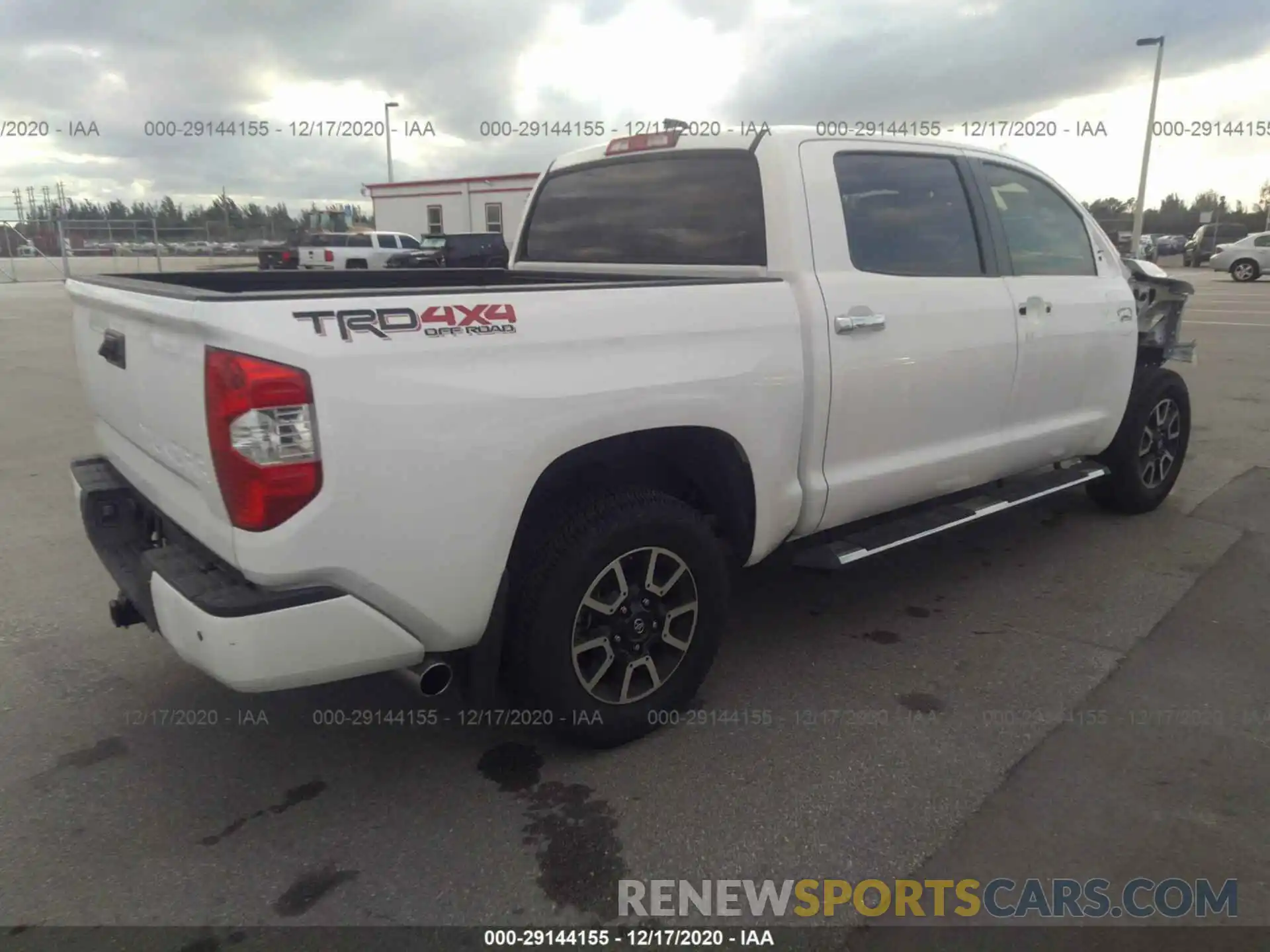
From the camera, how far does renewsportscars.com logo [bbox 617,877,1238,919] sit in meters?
2.37

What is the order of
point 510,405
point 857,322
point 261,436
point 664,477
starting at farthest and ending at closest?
point 857,322, point 664,477, point 510,405, point 261,436

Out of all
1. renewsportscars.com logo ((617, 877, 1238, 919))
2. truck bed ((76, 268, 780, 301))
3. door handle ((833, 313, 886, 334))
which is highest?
truck bed ((76, 268, 780, 301))

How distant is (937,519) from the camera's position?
3941mm

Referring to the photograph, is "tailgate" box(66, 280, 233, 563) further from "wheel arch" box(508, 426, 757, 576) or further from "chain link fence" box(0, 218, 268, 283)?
"chain link fence" box(0, 218, 268, 283)

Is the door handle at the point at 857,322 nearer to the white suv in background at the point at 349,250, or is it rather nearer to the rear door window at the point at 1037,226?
the rear door window at the point at 1037,226

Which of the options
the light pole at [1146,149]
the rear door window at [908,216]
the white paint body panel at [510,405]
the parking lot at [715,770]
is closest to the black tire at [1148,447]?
the parking lot at [715,770]

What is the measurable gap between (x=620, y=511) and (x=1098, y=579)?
285 cm

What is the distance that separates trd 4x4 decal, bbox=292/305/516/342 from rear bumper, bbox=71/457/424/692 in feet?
2.15

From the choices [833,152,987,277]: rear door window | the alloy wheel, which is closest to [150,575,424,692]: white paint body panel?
the alloy wheel

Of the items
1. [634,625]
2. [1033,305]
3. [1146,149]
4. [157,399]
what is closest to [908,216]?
[1033,305]

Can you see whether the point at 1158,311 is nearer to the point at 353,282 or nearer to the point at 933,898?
the point at 933,898

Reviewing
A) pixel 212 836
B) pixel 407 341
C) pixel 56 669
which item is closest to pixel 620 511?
pixel 407 341

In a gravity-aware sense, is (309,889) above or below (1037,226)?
below

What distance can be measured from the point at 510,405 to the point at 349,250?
28279 mm
